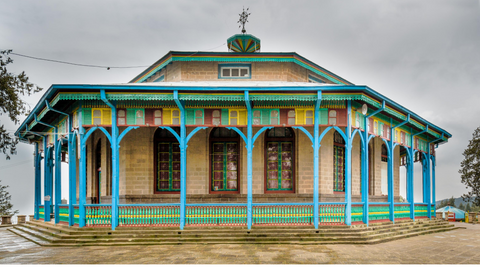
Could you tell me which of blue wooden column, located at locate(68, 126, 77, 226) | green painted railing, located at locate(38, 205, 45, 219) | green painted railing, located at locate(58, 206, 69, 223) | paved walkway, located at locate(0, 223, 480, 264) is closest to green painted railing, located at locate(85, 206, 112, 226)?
blue wooden column, located at locate(68, 126, 77, 226)

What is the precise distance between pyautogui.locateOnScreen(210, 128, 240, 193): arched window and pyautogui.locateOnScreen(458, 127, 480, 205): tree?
70.4ft

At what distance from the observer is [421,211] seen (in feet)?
63.2

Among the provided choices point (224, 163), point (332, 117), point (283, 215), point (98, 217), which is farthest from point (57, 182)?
point (332, 117)

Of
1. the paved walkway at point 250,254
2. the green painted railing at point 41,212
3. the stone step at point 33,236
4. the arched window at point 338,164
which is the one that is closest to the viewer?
the paved walkway at point 250,254

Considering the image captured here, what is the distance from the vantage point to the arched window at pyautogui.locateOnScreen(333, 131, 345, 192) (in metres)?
16.6

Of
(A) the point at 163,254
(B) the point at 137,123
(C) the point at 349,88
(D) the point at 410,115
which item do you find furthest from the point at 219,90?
(D) the point at 410,115

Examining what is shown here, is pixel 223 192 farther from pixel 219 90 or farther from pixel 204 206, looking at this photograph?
pixel 219 90

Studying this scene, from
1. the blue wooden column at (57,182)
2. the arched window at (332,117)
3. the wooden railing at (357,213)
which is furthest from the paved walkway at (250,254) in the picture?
the arched window at (332,117)

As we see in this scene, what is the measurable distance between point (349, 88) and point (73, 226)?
9669mm

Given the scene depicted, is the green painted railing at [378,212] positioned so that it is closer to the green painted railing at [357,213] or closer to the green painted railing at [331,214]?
the green painted railing at [357,213]

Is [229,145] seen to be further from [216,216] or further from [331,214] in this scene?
[331,214]

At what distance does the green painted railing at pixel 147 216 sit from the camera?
13664mm

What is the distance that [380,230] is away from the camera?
14.3 m

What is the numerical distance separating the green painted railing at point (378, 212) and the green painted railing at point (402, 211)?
0.95m
